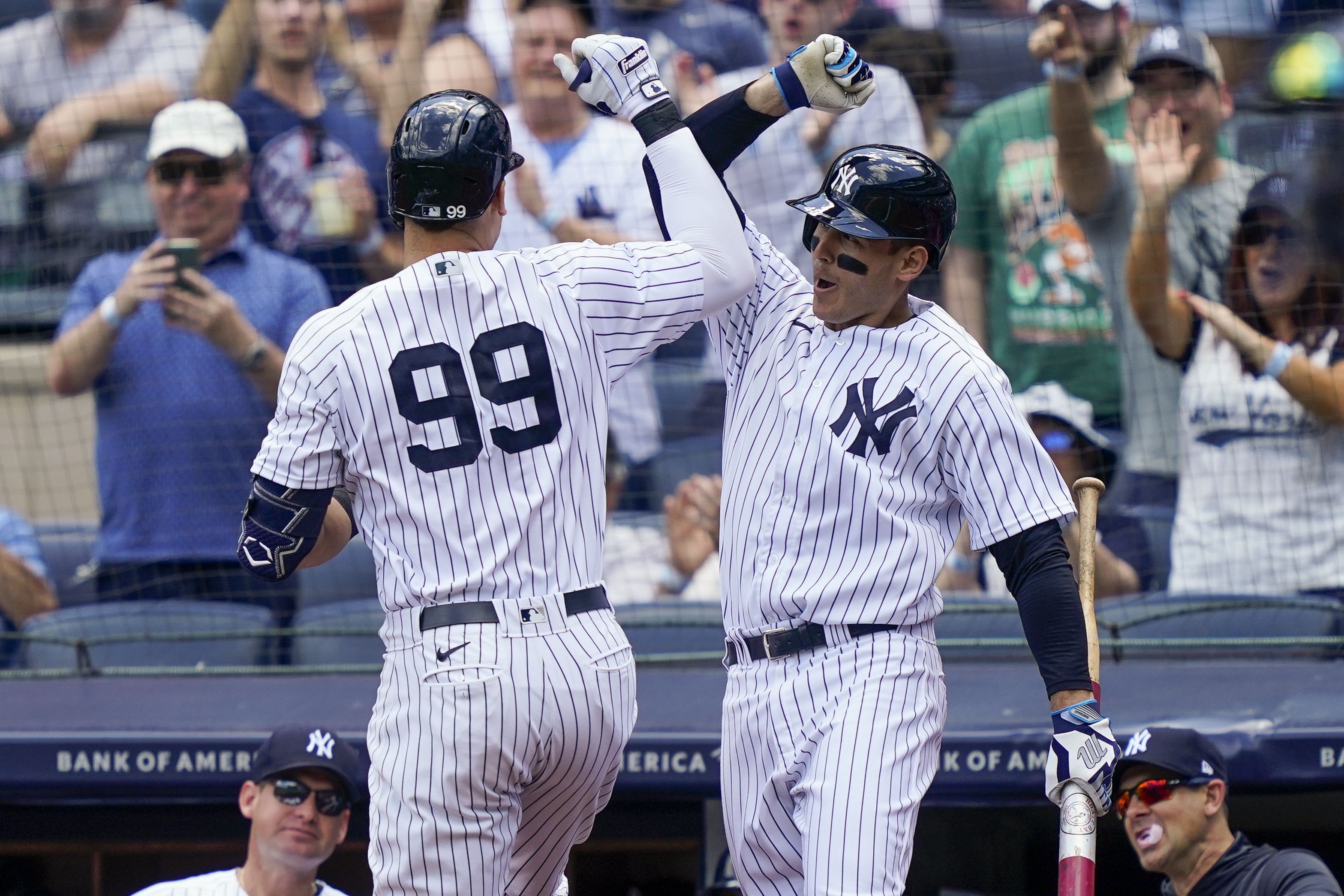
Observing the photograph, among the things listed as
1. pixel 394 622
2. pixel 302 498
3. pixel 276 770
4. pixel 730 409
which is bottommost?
pixel 276 770

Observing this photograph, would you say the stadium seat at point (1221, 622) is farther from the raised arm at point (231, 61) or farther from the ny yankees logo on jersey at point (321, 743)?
the raised arm at point (231, 61)

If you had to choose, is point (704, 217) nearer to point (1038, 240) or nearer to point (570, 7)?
point (1038, 240)

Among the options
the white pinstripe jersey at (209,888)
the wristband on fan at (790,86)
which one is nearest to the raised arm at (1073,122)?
the wristband on fan at (790,86)

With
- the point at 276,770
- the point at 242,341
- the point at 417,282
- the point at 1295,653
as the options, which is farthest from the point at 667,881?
the point at 417,282

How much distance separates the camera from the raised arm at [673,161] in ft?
8.18

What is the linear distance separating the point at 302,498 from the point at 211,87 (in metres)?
3.36

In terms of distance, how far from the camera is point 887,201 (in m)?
2.60

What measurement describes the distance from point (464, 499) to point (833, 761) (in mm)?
659

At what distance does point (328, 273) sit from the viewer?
5035mm

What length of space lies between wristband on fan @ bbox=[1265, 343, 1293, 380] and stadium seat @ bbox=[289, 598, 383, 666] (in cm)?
234

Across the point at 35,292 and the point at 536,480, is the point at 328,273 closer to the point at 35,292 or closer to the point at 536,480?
the point at 35,292

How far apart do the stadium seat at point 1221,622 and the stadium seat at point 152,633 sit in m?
2.23

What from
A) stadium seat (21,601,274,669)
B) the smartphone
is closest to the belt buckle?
stadium seat (21,601,274,669)

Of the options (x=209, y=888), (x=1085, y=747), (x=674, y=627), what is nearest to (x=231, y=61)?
(x=674, y=627)
